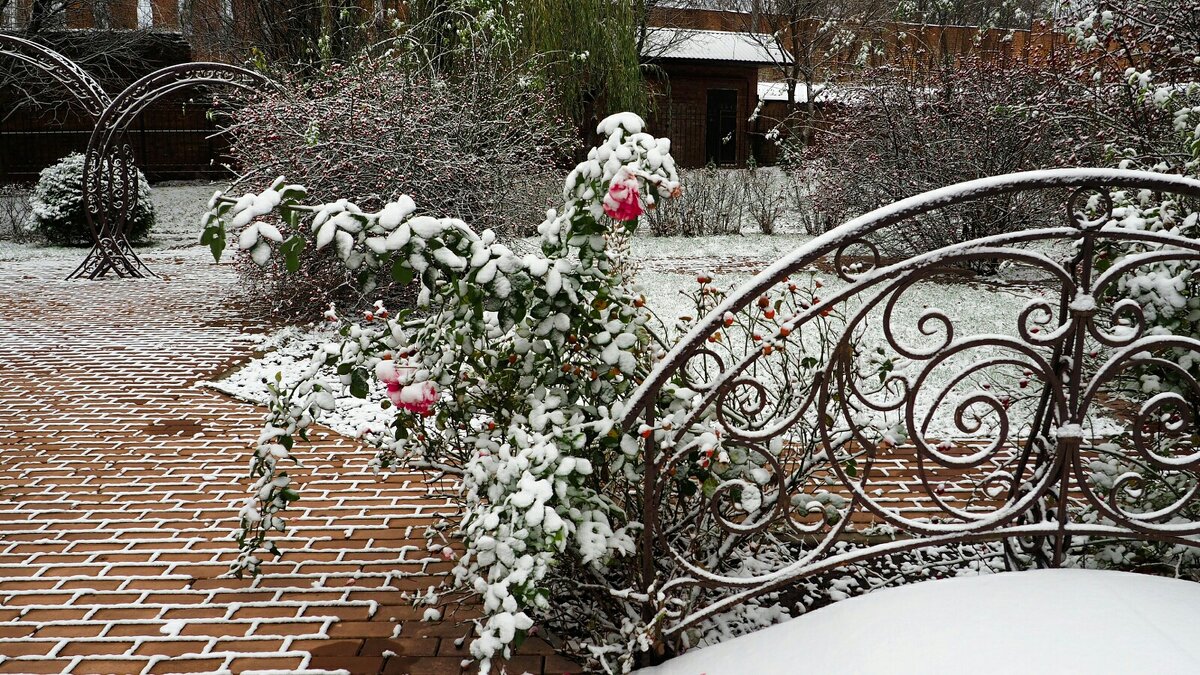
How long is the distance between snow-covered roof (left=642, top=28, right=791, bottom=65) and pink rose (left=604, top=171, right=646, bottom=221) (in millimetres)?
19761

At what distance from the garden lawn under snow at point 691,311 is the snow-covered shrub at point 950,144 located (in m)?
0.68

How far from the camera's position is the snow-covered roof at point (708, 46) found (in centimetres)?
2162

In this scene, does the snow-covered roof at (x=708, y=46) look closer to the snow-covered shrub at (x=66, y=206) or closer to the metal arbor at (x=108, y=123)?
the snow-covered shrub at (x=66, y=206)

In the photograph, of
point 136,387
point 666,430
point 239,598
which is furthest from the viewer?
point 136,387

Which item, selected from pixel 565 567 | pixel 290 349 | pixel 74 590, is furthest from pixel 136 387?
pixel 565 567

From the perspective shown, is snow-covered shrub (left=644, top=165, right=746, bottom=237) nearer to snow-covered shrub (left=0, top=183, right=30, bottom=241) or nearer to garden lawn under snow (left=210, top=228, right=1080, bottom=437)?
garden lawn under snow (left=210, top=228, right=1080, bottom=437)

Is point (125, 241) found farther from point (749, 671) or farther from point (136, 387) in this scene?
point (749, 671)

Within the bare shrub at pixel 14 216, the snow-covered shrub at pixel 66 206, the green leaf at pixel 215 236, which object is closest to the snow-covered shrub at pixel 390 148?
the green leaf at pixel 215 236

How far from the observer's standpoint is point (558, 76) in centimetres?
1288

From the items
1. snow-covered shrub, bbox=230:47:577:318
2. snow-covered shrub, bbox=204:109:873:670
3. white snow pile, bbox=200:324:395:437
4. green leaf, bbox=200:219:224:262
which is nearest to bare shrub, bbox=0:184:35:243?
snow-covered shrub, bbox=230:47:577:318

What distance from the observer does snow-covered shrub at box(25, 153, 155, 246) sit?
42.3 feet

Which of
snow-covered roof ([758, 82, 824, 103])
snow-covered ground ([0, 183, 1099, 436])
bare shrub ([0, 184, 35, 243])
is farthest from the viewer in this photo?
snow-covered roof ([758, 82, 824, 103])

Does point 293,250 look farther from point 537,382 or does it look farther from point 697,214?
point 697,214

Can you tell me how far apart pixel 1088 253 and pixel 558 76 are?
37.4 ft
